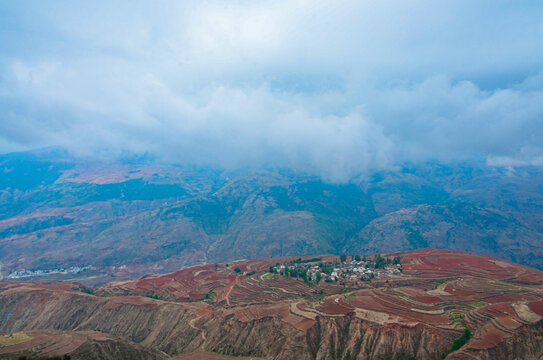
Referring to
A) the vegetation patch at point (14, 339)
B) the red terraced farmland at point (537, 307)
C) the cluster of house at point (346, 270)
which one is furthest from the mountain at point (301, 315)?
the cluster of house at point (346, 270)

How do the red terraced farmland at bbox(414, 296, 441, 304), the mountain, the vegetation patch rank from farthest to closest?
the red terraced farmland at bbox(414, 296, 441, 304) → the vegetation patch → the mountain

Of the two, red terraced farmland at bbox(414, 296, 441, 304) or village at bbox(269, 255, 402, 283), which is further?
village at bbox(269, 255, 402, 283)

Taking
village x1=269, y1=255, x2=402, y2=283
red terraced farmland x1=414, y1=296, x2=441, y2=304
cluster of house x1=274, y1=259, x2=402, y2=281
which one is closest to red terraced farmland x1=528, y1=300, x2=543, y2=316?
red terraced farmland x1=414, y1=296, x2=441, y2=304

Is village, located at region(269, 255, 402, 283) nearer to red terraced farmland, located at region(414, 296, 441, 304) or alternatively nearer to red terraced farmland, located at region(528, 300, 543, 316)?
red terraced farmland, located at region(414, 296, 441, 304)

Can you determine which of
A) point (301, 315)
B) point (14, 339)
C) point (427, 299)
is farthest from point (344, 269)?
point (14, 339)

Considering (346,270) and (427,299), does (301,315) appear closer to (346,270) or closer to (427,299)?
(427,299)

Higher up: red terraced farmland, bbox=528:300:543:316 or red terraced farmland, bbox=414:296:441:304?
red terraced farmland, bbox=528:300:543:316

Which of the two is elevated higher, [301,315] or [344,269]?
Result: [301,315]
